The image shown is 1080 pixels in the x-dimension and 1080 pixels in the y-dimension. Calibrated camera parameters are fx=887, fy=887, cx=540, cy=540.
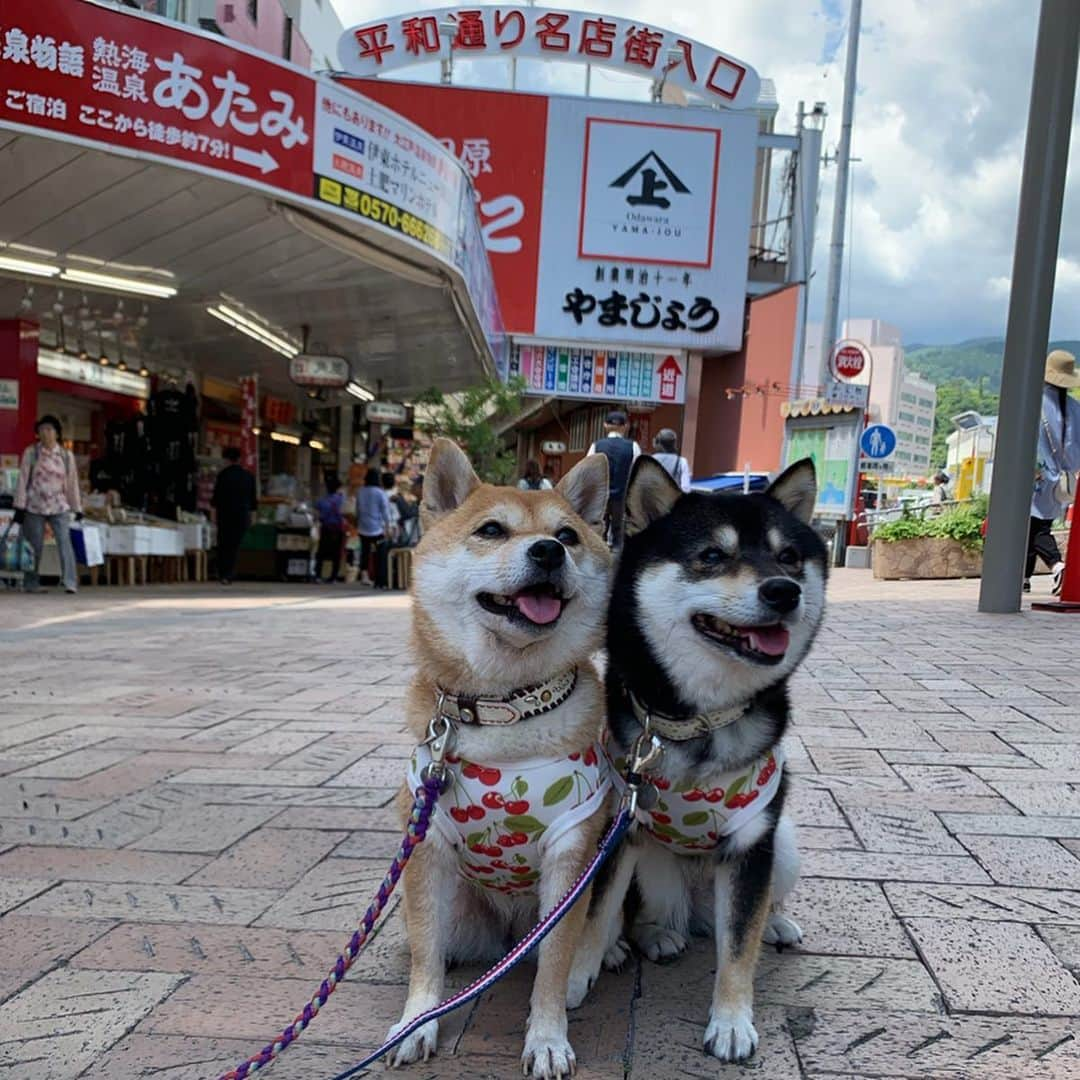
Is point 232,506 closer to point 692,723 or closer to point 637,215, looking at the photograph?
point 637,215

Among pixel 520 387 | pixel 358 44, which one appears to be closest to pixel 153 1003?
pixel 520 387

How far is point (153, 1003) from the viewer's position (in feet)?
6.32

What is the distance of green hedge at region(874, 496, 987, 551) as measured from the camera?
13.2 meters

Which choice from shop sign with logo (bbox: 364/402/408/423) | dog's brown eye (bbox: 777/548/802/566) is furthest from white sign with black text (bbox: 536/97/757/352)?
dog's brown eye (bbox: 777/548/802/566)

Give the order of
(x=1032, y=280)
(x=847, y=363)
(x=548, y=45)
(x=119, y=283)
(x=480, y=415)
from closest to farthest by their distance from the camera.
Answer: (x=1032, y=280) < (x=119, y=283) < (x=480, y=415) < (x=847, y=363) < (x=548, y=45)

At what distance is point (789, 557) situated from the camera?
1991 millimetres

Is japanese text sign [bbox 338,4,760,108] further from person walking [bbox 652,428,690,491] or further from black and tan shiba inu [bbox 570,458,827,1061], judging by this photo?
black and tan shiba inu [bbox 570,458,827,1061]

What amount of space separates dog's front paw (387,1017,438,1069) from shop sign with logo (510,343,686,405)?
1947 centimetres

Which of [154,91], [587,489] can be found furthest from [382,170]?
[587,489]

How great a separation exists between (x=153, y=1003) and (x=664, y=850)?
118 centimetres

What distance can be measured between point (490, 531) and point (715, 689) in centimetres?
61

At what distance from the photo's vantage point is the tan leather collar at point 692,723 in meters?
1.92

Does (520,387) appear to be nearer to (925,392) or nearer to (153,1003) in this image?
(153,1003)

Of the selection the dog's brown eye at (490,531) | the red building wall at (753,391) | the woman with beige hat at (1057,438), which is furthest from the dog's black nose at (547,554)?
the red building wall at (753,391)
